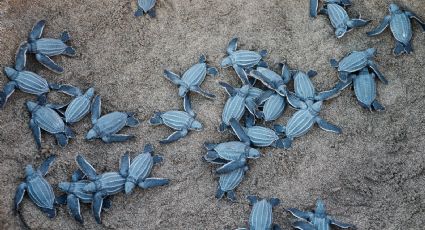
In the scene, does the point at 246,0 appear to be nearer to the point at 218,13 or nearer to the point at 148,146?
the point at 218,13

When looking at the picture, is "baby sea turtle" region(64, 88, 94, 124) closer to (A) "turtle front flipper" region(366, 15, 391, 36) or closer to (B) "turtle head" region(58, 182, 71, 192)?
(B) "turtle head" region(58, 182, 71, 192)

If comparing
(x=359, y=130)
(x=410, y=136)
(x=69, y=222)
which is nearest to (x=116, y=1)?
(x=69, y=222)

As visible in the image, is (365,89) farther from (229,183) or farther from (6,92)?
(6,92)

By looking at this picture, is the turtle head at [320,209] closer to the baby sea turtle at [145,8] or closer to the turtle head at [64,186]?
the turtle head at [64,186]

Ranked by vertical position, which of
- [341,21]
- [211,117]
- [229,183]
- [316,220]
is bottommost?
[316,220]

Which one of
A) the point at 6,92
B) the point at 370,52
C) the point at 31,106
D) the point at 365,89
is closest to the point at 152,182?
the point at 31,106

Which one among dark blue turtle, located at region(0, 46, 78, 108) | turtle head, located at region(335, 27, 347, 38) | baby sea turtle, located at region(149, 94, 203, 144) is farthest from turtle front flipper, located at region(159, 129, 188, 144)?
turtle head, located at region(335, 27, 347, 38)
